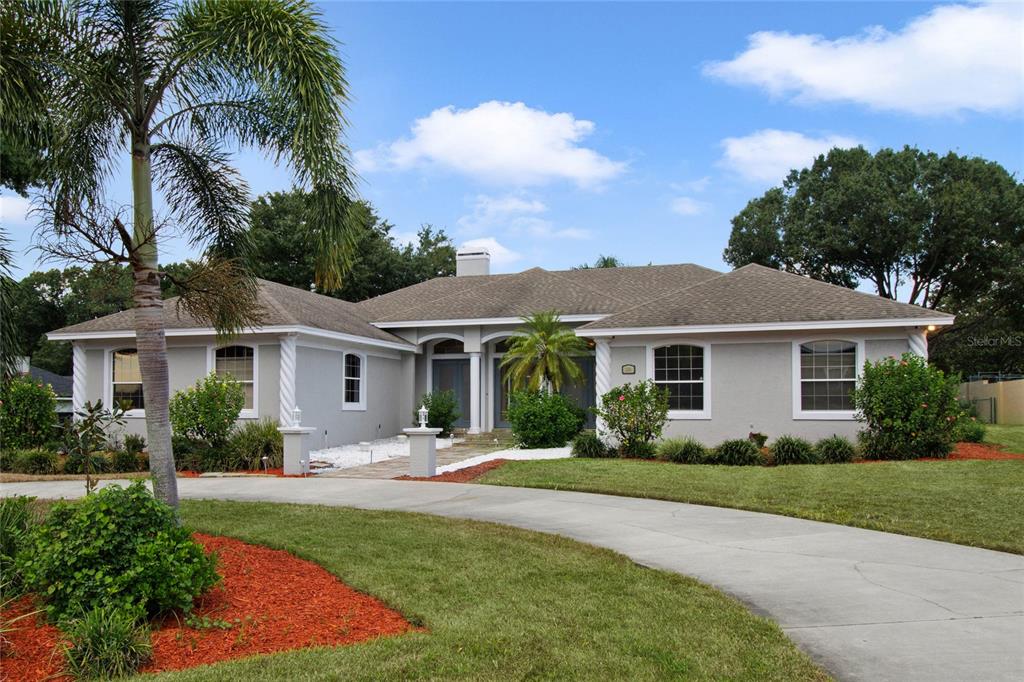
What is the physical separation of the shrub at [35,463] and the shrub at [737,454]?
13561 millimetres

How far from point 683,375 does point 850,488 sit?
21.3ft

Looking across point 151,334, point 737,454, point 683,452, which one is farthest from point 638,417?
point 151,334

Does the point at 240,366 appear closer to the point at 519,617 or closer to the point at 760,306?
the point at 760,306

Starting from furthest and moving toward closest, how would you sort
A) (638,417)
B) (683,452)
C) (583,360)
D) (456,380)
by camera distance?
(456,380), (583,360), (638,417), (683,452)

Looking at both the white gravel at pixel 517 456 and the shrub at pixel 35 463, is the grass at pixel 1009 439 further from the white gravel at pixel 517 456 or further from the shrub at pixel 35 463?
the shrub at pixel 35 463

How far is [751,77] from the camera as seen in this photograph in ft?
53.9

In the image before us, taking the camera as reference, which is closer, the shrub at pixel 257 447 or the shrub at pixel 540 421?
the shrub at pixel 257 447

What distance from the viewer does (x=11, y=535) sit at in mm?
6070

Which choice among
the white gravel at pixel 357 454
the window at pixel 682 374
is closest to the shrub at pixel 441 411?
the white gravel at pixel 357 454

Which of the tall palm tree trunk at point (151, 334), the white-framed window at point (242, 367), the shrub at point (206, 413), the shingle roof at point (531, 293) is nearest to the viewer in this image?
the tall palm tree trunk at point (151, 334)

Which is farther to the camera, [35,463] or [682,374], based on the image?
[682,374]

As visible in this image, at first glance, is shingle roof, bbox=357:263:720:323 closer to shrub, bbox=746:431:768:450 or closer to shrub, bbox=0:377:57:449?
shrub, bbox=746:431:768:450

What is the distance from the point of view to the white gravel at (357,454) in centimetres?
1673

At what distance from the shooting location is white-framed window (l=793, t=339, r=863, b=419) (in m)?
16.8
